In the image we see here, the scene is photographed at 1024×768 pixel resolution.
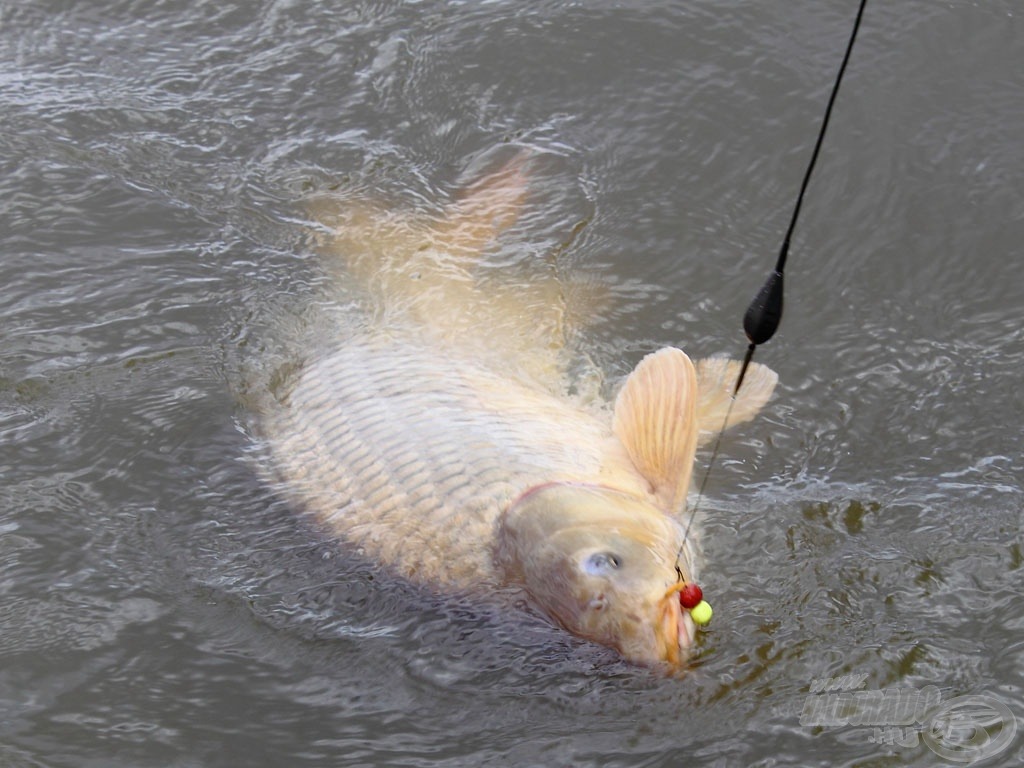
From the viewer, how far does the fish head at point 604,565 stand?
3434 millimetres

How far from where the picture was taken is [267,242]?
5.45 m

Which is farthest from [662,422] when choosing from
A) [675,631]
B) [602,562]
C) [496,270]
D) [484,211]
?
[484,211]

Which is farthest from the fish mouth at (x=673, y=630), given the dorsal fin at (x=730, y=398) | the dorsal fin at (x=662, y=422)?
the dorsal fin at (x=730, y=398)

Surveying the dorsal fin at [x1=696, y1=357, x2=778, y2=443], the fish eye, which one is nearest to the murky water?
the dorsal fin at [x1=696, y1=357, x2=778, y2=443]

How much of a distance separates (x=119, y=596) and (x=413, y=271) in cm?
187

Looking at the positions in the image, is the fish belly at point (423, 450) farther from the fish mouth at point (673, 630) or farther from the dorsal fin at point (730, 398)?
the fish mouth at point (673, 630)

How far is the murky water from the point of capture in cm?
361

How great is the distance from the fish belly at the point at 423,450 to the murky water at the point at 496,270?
5.3 inches

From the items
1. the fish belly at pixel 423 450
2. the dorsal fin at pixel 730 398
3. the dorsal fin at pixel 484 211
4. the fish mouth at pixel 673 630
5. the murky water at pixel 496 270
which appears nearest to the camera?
the fish mouth at pixel 673 630

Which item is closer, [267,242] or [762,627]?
[762,627]

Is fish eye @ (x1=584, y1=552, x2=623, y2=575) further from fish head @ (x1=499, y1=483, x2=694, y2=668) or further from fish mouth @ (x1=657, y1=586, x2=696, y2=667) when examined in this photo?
fish mouth @ (x1=657, y1=586, x2=696, y2=667)

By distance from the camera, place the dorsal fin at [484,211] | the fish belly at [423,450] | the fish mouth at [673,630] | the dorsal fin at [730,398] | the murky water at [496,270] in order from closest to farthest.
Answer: the fish mouth at [673,630] → the murky water at [496,270] → the fish belly at [423,450] → the dorsal fin at [730,398] → the dorsal fin at [484,211]

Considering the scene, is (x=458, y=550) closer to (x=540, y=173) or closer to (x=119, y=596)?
(x=119, y=596)

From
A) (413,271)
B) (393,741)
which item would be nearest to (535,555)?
(393,741)
